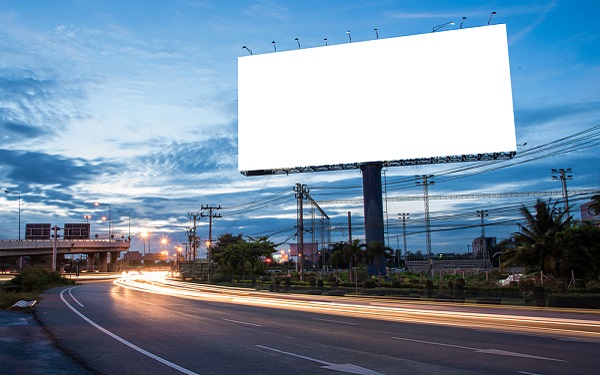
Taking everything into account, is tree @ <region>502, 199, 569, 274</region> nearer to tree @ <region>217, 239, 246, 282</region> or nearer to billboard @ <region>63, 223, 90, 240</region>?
tree @ <region>217, 239, 246, 282</region>

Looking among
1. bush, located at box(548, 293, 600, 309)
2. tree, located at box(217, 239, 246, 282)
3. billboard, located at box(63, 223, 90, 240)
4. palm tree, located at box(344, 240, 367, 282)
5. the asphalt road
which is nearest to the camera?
the asphalt road

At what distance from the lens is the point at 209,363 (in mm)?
11992

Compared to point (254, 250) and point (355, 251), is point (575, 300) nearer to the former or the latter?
point (355, 251)

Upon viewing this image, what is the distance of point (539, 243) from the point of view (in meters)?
35.5

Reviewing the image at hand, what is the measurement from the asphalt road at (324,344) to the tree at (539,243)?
1076 cm

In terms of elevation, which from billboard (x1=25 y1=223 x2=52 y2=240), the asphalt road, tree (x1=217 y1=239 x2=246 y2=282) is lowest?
the asphalt road

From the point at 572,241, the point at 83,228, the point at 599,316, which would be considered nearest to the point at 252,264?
the point at 83,228

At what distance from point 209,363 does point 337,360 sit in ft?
9.54

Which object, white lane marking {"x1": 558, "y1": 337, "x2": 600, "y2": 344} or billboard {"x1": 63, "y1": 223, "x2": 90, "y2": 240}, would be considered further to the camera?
billboard {"x1": 63, "y1": 223, "x2": 90, "y2": 240}

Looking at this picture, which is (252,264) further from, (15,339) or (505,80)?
(15,339)

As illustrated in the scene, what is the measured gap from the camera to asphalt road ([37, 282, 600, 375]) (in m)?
11.5

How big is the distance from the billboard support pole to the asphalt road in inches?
1601

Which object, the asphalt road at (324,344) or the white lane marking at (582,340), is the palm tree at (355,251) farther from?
the white lane marking at (582,340)

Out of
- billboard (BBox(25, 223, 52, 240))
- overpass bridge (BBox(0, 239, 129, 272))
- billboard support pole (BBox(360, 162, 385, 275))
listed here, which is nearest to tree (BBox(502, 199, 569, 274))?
billboard support pole (BBox(360, 162, 385, 275))
